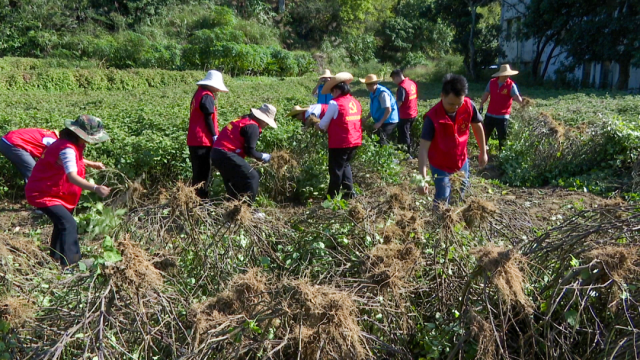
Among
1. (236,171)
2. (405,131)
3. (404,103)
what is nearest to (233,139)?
(236,171)

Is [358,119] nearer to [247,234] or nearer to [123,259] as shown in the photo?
[247,234]

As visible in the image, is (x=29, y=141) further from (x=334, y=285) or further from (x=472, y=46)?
(x=472, y=46)

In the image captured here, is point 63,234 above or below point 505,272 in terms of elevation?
below

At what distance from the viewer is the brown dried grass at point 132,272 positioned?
114 inches

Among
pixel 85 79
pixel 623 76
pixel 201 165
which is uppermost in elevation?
pixel 201 165

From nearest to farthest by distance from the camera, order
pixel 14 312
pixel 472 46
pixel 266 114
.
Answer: pixel 14 312, pixel 266 114, pixel 472 46

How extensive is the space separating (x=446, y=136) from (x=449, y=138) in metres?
0.03

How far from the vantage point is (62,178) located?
4719mm

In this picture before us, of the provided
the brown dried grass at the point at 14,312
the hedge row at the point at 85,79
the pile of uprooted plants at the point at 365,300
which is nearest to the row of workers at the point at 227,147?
the pile of uprooted plants at the point at 365,300

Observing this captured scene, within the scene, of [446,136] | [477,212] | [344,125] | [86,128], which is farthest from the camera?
[344,125]

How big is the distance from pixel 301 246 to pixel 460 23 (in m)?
25.9

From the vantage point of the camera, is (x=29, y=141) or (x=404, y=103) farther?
(x=404, y=103)

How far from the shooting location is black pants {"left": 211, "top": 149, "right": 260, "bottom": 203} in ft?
19.0

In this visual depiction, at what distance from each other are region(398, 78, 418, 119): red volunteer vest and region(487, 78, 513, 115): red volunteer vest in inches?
48.4
